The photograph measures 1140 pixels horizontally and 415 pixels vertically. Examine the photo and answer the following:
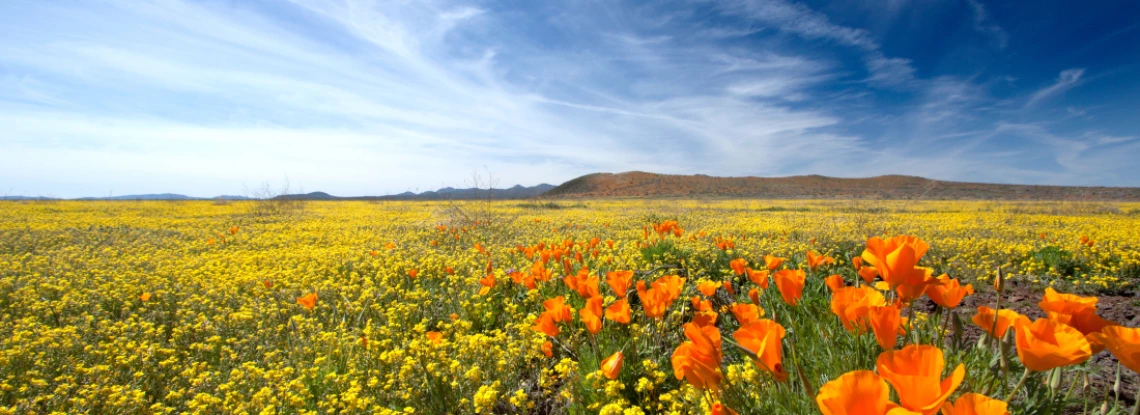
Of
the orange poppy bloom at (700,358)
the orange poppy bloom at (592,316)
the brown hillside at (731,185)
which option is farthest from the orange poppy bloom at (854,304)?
the brown hillside at (731,185)

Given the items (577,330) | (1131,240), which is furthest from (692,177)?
(577,330)

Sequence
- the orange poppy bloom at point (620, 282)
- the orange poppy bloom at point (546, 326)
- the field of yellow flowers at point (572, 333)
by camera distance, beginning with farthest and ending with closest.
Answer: the orange poppy bloom at point (620, 282) < the orange poppy bloom at point (546, 326) < the field of yellow flowers at point (572, 333)

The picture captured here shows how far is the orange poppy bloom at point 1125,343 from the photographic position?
0.91 metres

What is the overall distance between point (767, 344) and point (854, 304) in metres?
0.39

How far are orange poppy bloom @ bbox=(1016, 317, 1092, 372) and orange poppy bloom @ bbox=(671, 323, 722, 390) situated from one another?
2.00ft

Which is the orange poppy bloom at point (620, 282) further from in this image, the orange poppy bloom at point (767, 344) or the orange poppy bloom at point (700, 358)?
the orange poppy bloom at point (767, 344)

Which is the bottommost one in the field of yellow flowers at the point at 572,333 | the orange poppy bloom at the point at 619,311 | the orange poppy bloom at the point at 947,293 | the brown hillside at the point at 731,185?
the field of yellow flowers at the point at 572,333

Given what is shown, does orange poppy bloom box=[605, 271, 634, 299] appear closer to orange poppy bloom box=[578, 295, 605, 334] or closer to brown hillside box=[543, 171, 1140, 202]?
orange poppy bloom box=[578, 295, 605, 334]

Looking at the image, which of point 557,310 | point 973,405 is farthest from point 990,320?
point 557,310

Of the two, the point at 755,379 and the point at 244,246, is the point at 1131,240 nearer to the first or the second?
the point at 755,379

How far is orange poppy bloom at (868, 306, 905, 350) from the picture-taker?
1152mm

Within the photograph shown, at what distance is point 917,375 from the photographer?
2.82 ft

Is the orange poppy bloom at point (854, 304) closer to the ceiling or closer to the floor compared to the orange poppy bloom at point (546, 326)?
closer to the ceiling

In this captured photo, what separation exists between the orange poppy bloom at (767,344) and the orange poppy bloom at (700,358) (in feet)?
0.30
